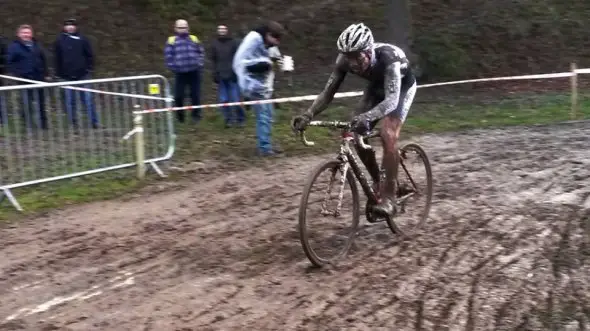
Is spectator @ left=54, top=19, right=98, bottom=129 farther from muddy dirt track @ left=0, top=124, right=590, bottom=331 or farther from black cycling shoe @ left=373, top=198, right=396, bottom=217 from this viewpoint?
black cycling shoe @ left=373, top=198, right=396, bottom=217

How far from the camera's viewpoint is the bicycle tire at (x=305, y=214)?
254 inches

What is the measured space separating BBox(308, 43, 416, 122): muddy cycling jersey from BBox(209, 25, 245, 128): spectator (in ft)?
21.8

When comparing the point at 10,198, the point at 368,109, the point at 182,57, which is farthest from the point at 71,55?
the point at 368,109

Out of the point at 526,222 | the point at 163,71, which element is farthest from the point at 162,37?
the point at 526,222

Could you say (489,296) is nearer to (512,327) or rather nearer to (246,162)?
(512,327)

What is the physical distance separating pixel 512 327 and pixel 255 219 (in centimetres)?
347

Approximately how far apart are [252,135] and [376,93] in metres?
5.85

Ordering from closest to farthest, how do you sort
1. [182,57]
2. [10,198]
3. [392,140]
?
[392,140], [10,198], [182,57]

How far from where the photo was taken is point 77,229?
7988 mm

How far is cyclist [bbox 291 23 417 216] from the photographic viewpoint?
683cm

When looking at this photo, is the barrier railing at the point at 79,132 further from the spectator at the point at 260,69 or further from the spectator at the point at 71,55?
the spectator at the point at 71,55

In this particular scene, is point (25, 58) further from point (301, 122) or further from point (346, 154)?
point (346, 154)

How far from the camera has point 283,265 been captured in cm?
678

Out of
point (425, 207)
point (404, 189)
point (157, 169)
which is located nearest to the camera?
point (404, 189)
